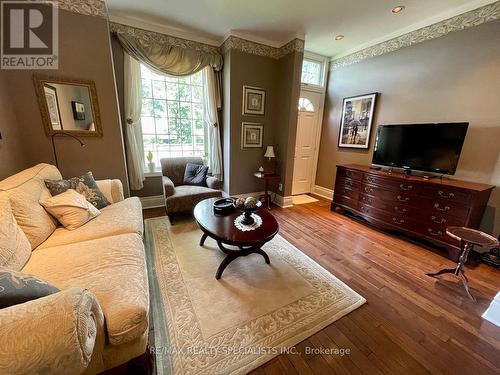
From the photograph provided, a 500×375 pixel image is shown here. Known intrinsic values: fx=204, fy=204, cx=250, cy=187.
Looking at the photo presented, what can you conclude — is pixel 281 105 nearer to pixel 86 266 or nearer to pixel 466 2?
pixel 466 2

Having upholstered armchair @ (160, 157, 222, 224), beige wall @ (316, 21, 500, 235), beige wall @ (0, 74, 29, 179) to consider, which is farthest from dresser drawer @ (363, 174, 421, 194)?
beige wall @ (0, 74, 29, 179)

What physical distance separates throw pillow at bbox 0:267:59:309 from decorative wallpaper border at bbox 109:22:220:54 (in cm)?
335

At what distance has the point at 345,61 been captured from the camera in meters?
3.83

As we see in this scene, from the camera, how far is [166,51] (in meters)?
3.17

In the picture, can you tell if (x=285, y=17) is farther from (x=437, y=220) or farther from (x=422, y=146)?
(x=437, y=220)

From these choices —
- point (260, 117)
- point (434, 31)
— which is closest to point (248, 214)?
point (260, 117)

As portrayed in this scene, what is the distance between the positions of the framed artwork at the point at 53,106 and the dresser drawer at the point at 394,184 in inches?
164

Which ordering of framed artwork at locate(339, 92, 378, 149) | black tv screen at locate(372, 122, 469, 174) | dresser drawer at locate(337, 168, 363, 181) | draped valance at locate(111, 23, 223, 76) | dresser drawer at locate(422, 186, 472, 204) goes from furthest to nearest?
framed artwork at locate(339, 92, 378, 149) → dresser drawer at locate(337, 168, 363, 181) → draped valance at locate(111, 23, 223, 76) → black tv screen at locate(372, 122, 469, 174) → dresser drawer at locate(422, 186, 472, 204)

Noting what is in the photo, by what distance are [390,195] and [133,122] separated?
391 centimetres

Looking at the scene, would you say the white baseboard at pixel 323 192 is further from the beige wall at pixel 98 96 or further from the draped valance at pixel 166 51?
the beige wall at pixel 98 96

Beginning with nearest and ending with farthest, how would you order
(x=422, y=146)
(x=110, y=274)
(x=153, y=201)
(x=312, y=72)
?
1. (x=110, y=274)
2. (x=422, y=146)
3. (x=153, y=201)
4. (x=312, y=72)

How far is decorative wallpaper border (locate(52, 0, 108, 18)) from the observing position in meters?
2.26

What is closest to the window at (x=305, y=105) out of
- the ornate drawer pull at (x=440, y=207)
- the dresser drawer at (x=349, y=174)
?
the dresser drawer at (x=349, y=174)

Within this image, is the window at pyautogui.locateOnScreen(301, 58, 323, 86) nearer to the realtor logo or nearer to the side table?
the side table
